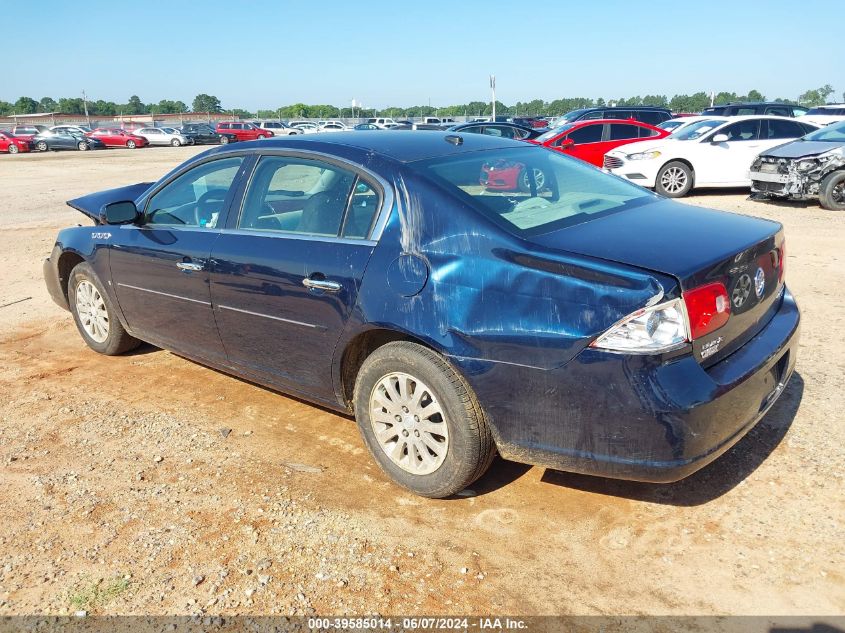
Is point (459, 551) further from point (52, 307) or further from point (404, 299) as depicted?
point (52, 307)

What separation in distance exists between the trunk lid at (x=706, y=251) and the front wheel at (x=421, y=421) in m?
0.76

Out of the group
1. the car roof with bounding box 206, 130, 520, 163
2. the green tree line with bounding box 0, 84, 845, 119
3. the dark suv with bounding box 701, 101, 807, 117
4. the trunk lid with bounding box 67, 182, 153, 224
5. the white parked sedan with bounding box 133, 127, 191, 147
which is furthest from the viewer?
the green tree line with bounding box 0, 84, 845, 119

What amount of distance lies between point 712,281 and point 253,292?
7.65ft

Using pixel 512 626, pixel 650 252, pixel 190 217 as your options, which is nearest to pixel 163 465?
pixel 190 217

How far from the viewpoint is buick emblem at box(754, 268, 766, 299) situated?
314 cm

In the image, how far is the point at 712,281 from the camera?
110 inches

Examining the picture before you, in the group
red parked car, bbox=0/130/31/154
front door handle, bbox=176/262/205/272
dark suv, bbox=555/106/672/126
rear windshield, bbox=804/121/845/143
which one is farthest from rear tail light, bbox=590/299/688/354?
red parked car, bbox=0/130/31/154

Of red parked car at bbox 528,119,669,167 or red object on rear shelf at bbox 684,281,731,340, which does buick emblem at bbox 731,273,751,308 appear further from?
red parked car at bbox 528,119,669,167

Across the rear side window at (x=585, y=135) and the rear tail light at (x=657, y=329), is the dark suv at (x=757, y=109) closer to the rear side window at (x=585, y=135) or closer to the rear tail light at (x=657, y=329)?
the rear side window at (x=585, y=135)

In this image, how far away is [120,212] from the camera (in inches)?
180

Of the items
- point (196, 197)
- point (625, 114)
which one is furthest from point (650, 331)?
point (625, 114)

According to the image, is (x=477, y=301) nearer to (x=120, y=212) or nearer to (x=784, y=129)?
(x=120, y=212)

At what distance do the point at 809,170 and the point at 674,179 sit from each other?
2.38m

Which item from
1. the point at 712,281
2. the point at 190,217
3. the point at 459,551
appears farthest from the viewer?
the point at 190,217
